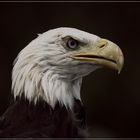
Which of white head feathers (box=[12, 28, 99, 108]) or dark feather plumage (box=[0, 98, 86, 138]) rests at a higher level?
white head feathers (box=[12, 28, 99, 108])

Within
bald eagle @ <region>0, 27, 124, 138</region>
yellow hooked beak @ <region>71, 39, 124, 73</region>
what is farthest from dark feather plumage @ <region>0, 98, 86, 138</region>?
yellow hooked beak @ <region>71, 39, 124, 73</region>

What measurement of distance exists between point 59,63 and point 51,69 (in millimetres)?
30

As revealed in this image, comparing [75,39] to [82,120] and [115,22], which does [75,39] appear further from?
[115,22]

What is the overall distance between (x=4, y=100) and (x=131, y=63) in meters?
0.82

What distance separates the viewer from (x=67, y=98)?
2420 mm

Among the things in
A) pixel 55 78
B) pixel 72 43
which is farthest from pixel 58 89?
pixel 72 43

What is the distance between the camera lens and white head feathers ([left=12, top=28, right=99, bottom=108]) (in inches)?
93.9

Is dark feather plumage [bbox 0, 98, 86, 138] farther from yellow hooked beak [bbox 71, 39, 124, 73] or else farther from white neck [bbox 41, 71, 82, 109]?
yellow hooked beak [bbox 71, 39, 124, 73]

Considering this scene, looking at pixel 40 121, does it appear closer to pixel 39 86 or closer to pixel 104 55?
pixel 39 86

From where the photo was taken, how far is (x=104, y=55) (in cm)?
240

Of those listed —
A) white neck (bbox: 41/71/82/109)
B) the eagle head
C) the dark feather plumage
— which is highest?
the eagle head

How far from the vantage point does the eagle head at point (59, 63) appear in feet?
7.83

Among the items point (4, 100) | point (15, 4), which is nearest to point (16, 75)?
point (4, 100)

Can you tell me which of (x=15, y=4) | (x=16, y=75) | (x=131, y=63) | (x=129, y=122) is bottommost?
(x=129, y=122)
